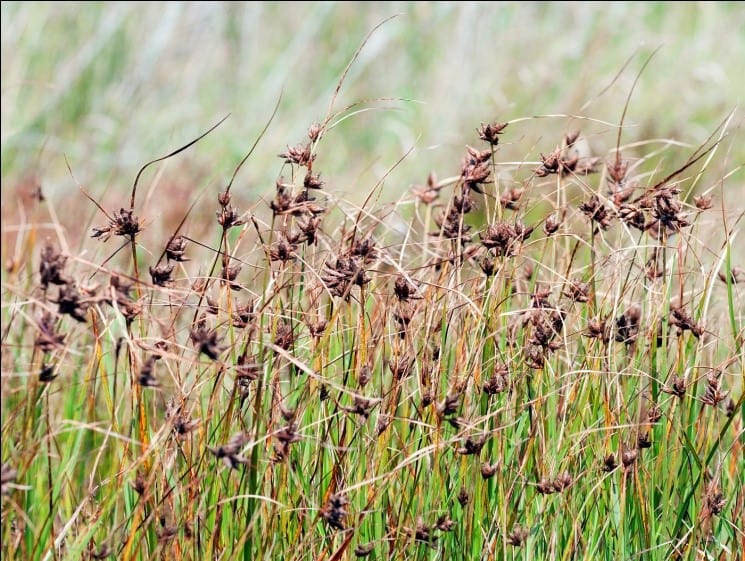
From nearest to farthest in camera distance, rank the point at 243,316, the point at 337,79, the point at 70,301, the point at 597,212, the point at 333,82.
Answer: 1. the point at 70,301
2. the point at 243,316
3. the point at 597,212
4. the point at 337,79
5. the point at 333,82

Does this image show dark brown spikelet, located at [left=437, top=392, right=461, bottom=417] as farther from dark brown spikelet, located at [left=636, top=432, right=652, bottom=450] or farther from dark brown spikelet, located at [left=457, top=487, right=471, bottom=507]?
dark brown spikelet, located at [left=636, top=432, right=652, bottom=450]

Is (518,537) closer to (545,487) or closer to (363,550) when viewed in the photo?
(545,487)

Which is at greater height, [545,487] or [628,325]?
[628,325]

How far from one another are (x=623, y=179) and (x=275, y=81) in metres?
5.74

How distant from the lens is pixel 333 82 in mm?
7895

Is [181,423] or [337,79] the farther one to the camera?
[337,79]

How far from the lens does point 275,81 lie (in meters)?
7.86

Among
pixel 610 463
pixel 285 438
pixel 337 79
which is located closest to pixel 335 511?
pixel 285 438

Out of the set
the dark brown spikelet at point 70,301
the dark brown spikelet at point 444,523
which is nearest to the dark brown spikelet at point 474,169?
the dark brown spikelet at point 444,523

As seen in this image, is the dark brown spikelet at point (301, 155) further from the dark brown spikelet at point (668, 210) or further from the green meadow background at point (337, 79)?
the green meadow background at point (337, 79)

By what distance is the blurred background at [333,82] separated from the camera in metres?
6.51

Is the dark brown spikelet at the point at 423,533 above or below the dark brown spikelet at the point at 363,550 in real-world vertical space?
above

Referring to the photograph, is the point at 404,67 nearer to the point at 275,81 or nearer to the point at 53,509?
the point at 275,81

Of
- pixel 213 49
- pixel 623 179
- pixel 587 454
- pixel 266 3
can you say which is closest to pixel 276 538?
pixel 587 454
